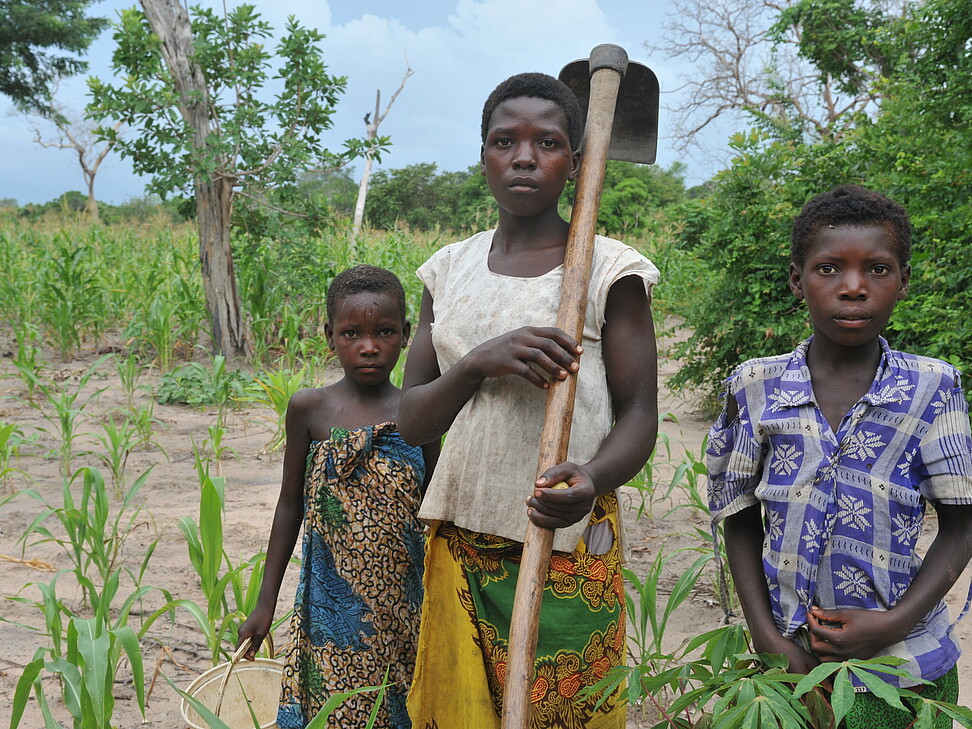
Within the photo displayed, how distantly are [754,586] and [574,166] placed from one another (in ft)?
2.40

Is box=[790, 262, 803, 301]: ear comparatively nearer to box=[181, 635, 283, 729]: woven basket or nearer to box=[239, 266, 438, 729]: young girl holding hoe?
box=[239, 266, 438, 729]: young girl holding hoe

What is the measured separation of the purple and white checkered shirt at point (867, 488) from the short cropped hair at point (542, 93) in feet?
1.71

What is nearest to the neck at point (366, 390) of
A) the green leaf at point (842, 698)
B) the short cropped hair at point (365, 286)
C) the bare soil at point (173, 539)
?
the short cropped hair at point (365, 286)

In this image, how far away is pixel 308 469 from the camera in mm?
1760

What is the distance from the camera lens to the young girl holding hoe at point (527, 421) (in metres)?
1.30

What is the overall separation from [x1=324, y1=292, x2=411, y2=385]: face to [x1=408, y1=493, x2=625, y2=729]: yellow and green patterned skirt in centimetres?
45

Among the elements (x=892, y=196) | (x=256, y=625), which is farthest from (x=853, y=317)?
(x=892, y=196)

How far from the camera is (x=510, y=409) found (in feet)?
4.36

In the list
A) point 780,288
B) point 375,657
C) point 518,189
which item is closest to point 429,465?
point 375,657

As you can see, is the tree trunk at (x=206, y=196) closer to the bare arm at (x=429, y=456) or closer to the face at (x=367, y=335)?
the face at (x=367, y=335)

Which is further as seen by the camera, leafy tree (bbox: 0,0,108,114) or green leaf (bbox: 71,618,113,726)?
leafy tree (bbox: 0,0,108,114)

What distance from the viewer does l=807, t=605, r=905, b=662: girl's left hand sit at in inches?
47.2

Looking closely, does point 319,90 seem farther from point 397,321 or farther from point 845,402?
point 845,402

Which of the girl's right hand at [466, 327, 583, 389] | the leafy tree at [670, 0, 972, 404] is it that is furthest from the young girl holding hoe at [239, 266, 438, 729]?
the leafy tree at [670, 0, 972, 404]
